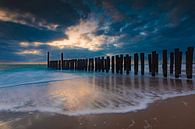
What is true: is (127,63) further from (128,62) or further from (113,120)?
(113,120)

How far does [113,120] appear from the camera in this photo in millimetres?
2707

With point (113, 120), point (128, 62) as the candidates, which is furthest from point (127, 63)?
point (113, 120)

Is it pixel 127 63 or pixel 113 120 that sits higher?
pixel 127 63

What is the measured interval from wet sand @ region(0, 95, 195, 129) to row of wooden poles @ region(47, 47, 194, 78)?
714 cm

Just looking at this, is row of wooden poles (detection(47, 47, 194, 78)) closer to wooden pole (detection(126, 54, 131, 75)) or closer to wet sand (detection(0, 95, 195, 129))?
wooden pole (detection(126, 54, 131, 75))

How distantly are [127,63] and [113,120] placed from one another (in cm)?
1143

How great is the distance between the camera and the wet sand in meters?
2.46

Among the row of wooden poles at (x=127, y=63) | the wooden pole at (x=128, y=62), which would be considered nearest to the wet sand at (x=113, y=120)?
the row of wooden poles at (x=127, y=63)

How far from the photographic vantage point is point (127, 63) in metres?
13.9

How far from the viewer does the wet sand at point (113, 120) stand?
8.07 feet

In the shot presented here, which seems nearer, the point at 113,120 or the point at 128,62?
the point at 113,120

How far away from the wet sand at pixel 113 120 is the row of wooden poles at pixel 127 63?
714 cm

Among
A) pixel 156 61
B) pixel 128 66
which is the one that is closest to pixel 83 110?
pixel 156 61

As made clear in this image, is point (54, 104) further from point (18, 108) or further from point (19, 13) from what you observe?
point (19, 13)
